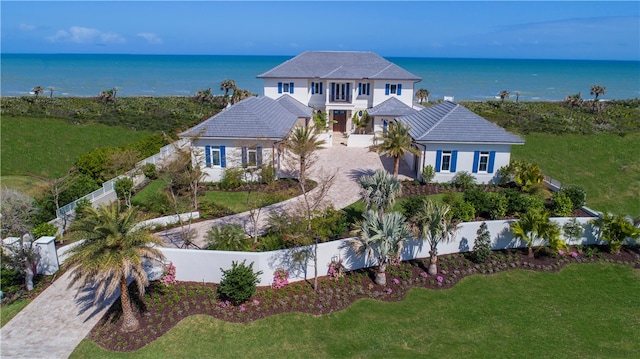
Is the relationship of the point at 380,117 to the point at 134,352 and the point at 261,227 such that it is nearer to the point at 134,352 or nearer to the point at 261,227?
the point at 261,227

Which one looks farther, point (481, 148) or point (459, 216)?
A: point (481, 148)

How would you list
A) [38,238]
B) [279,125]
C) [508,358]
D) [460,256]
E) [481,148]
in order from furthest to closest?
[279,125]
[481,148]
[460,256]
[38,238]
[508,358]

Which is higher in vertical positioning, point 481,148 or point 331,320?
point 481,148

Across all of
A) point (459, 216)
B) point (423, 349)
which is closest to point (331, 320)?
point (423, 349)

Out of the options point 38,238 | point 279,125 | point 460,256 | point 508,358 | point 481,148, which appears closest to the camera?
point 508,358

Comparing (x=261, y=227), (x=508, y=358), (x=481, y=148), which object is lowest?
(x=508, y=358)

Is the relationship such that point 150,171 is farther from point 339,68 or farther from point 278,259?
point 339,68
